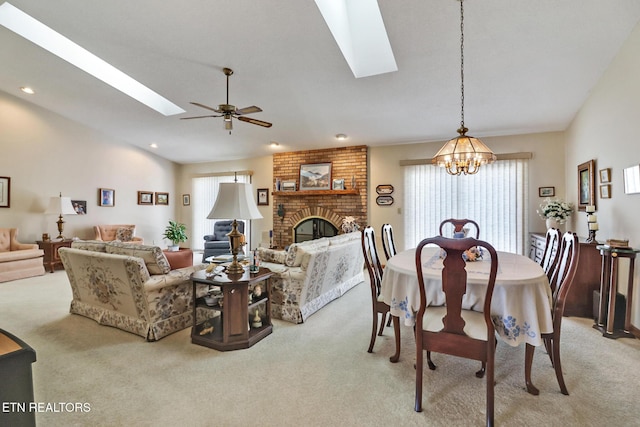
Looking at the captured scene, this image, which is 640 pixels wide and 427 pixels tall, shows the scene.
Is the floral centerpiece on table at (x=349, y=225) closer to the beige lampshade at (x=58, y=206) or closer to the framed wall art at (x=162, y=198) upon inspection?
the framed wall art at (x=162, y=198)

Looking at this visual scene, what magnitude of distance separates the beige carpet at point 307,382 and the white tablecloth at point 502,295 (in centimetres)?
48

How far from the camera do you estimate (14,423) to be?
3.01 feet

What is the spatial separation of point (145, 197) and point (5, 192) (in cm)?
255

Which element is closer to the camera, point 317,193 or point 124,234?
point 317,193

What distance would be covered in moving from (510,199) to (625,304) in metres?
2.59

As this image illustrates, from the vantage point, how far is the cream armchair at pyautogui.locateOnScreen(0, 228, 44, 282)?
489 centimetres

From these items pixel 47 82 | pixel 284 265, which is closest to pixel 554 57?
pixel 284 265

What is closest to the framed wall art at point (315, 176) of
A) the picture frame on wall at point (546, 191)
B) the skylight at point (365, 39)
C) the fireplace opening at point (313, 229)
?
the fireplace opening at point (313, 229)

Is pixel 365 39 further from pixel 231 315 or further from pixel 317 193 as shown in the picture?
pixel 231 315

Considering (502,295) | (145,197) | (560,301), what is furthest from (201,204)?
(560,301)

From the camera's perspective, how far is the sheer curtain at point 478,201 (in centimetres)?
514

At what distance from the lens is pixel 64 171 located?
20.1 feet

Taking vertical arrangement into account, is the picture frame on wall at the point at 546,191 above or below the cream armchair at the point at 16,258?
above

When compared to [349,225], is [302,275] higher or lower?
lower
